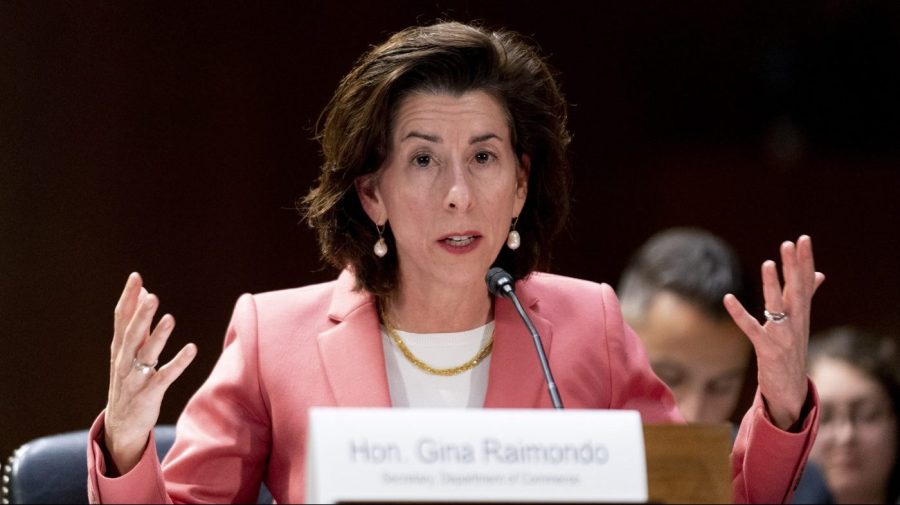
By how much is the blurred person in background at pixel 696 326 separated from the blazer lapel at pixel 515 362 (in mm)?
975

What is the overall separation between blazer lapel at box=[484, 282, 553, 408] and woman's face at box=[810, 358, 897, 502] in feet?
4.73

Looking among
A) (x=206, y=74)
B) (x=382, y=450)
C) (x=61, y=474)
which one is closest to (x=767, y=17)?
(x=206, y=74)

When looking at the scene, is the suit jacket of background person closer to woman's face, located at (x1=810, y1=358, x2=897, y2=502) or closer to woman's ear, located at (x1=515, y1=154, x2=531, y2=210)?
woman's ear, located at (x1=515, y1=154, x2=531, y2=210)

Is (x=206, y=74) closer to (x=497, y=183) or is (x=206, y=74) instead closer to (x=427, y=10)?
(x=427, y=10)

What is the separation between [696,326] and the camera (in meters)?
3.39

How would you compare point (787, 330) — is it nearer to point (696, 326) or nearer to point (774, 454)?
point (774, 454)

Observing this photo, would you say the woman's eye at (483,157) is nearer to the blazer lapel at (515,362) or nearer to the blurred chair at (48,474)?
the blazer lapel at (515,362)

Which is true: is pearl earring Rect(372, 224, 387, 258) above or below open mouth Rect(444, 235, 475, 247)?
below

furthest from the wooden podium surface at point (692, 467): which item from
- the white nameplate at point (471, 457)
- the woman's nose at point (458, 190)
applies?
the woman's nose at point (458, 190)

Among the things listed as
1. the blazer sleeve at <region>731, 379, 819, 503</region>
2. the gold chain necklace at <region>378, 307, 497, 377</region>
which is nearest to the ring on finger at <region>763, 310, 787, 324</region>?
the blazer sleeve at <region>731, 379, 819, 503</region>

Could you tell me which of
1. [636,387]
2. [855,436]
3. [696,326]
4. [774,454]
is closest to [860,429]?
[855,436]

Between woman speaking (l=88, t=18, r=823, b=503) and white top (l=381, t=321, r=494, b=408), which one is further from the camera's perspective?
white top (l=381, t=321, r=494, b=408)

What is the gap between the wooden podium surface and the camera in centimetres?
178

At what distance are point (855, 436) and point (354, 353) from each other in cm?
179
